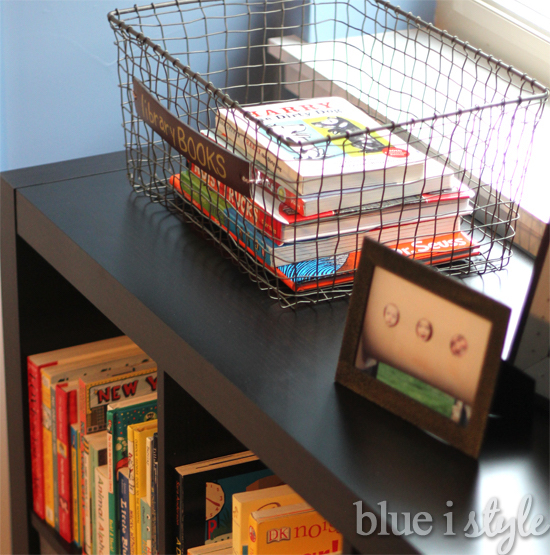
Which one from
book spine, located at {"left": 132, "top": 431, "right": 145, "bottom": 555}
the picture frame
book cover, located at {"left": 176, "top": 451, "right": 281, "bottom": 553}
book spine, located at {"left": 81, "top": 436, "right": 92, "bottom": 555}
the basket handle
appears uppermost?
the basket handle

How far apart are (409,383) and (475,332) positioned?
0.08 meters

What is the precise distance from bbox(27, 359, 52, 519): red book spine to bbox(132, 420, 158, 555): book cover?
0.81 feet

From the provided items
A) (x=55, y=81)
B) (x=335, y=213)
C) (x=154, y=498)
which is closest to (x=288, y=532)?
(x=154, y=498)

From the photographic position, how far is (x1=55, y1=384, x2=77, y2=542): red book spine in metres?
1.11

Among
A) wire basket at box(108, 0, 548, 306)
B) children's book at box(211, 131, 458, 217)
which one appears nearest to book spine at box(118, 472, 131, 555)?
wire basket at box(108, 0, 548, 306)

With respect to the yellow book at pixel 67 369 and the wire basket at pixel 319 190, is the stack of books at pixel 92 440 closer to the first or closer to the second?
the yellow book at pixel 67 369

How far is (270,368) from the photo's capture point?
2.28 feet

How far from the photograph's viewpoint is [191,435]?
2.74 ft

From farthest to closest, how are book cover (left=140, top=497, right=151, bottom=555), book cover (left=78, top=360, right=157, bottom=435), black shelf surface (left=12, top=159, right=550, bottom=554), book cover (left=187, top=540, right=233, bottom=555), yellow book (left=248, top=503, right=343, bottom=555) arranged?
1. book cover (left=78, top=360, right=157, bottom=435)
2. book cover (left=140, top=497, right=151, bottom=555)
3. book cover (left=187, top=540, right=233, bottom=555)
4. yellow book (left=248, top=503, right=343, bottom=555)
5. black shelf surface (left=12, top=159, right=550, bottom=554)

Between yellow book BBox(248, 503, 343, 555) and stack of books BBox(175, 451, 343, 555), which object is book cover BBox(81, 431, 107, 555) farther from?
yellow book BBox(248, 503, 343, 555)

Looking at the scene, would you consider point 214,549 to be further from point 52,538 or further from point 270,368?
point 52,538

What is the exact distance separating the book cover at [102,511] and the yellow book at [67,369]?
0.40ft

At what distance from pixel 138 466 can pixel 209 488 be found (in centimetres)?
16

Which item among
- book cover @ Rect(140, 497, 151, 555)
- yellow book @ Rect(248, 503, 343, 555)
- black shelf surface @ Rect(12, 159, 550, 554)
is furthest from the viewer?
book cover @ Rect(140, 497, 151, 555)
